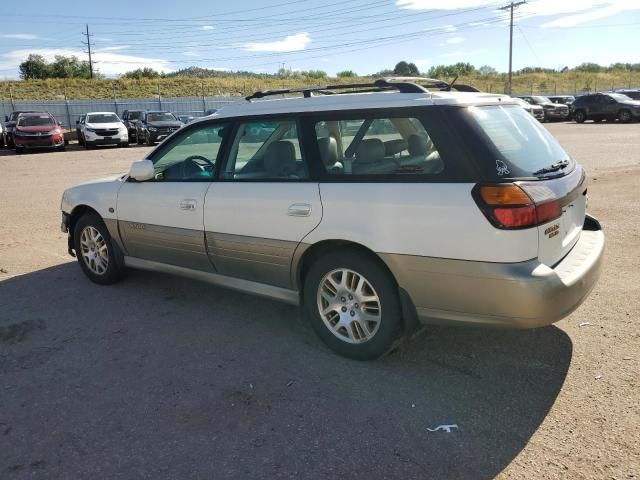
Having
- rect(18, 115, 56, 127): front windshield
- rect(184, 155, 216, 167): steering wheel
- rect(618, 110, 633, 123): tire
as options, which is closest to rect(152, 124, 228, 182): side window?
rect(184, 155, 216, 167): steering wheel

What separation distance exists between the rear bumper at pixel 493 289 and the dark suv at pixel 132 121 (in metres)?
26.2

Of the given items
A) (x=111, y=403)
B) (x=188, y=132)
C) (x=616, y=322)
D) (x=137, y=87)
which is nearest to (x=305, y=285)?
(x=111, y=403)

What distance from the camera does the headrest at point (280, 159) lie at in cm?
400

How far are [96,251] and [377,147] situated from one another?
10.7 ft

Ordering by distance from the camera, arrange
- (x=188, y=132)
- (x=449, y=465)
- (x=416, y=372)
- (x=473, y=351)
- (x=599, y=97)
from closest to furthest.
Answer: (x=449, y=465), (x=416, y=372), (x=473, y=351), (x=188, y=132), (x=599, y=97)

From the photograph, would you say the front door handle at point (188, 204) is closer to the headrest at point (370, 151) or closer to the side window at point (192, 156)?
the side window at point (192, 156)

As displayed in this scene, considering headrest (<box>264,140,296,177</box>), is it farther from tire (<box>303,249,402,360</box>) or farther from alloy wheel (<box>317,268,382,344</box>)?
alloy wheel (<box>317,268,382,344</box>)

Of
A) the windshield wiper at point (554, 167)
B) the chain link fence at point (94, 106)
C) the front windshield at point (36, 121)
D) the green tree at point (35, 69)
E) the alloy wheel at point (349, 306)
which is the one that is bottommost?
the alloy wheel at point (349, 306)

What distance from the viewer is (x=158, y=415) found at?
3193mm

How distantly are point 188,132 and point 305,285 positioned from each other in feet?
5.86

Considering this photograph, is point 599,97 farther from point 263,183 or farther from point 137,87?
point 137,87

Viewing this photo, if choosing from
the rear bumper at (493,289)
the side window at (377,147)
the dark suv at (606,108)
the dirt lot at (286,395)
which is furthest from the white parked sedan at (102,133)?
the dark suv at (606,108)

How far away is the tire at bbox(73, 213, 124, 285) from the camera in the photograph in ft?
17.5

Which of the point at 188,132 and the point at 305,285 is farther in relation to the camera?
the point at 188,132
